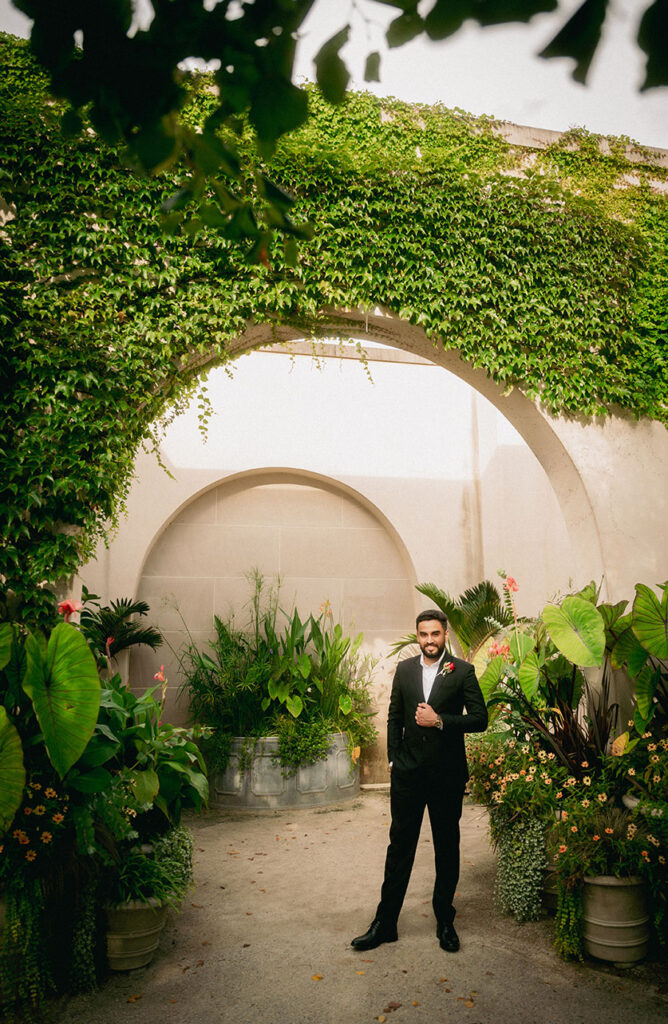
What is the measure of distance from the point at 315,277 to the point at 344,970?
4016 mm

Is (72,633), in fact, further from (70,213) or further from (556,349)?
(556,349)

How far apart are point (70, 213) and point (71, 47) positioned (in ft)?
11.4

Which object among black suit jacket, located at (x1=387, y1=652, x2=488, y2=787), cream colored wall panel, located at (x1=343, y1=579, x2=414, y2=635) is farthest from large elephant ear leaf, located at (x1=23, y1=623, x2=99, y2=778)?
cream colored wall panel, located at (x1=343, y1=579, x2=414, y2=635)

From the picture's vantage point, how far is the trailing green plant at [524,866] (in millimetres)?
3689

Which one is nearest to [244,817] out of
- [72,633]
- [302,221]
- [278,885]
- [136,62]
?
[278,885]

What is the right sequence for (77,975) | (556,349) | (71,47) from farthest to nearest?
(556,349) < (77,975) < (71,47)

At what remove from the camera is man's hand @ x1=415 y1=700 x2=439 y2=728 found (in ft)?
11.0

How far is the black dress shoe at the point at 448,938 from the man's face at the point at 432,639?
129 centimetres

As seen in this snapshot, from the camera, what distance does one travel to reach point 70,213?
14.6 ft

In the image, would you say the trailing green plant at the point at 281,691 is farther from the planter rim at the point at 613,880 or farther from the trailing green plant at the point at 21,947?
the trailing green plant at the point at 21,947

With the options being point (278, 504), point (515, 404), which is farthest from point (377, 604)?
point (515, 404)

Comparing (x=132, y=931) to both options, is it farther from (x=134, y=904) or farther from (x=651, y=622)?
(x=651, y=622)

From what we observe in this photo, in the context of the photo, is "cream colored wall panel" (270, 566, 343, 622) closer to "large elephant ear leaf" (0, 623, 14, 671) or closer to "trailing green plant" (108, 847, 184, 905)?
"trailing green plant" (108, 847, 184, 905)

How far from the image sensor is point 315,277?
4.80 m
